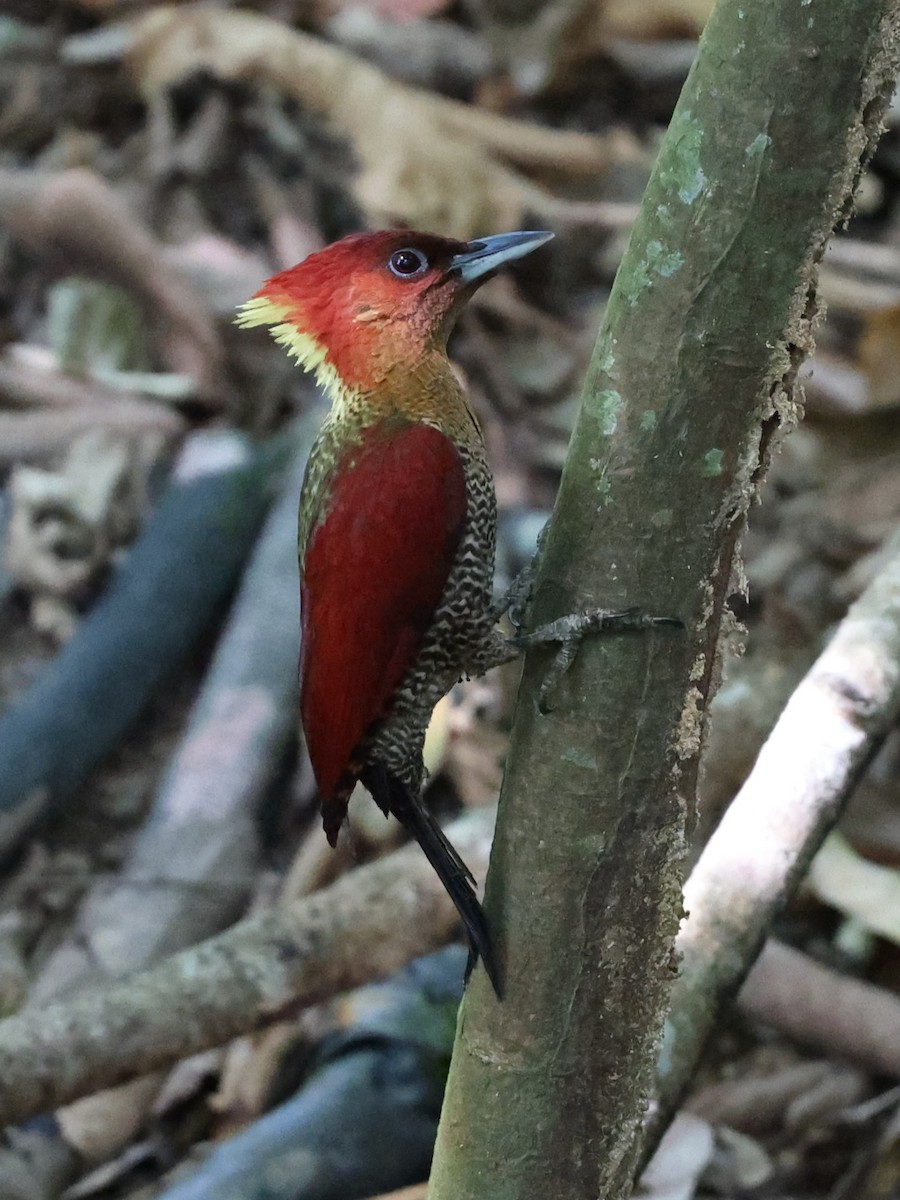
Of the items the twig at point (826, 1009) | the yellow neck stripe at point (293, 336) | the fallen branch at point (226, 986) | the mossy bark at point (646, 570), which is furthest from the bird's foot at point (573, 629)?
the twig at point (826, 1009)

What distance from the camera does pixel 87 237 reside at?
4.03 m

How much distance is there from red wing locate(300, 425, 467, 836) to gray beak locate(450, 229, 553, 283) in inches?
10.1

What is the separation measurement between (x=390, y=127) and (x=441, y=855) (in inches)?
136

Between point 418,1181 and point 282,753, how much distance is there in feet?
4.22

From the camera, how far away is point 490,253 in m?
1.46

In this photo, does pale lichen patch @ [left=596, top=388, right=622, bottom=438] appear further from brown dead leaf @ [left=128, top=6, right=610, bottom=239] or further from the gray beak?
brown dead leaf @ [left=128, top=6, right=610, bottom=239]

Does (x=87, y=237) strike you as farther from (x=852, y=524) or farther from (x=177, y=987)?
(x=177, y=987)

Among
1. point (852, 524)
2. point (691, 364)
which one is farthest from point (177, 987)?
point (852, 524)

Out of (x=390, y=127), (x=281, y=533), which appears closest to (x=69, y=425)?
(x=281, y=533)

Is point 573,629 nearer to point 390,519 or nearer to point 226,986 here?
point 390,519

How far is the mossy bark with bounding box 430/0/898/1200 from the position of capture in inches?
36.2

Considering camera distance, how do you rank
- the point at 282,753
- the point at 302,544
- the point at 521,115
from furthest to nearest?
the point at 521,115
the point at 282,753
the point at 302,544

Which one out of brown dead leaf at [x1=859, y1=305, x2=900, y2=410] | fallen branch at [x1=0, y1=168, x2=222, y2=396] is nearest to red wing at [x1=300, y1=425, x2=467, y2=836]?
brown dead leaf at [x1=859, y1=305, x2=900, y2=410]

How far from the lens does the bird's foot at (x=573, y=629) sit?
107 cm
